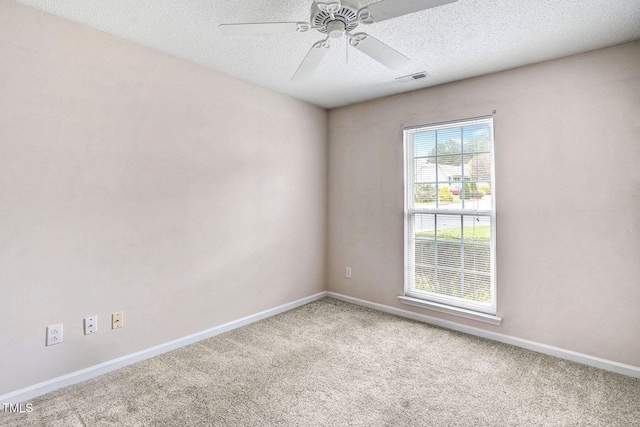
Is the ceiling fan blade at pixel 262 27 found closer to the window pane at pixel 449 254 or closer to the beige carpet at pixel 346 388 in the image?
the beige carpet at pixel 346 388

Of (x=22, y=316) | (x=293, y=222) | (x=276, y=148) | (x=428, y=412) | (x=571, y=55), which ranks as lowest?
(x=428, y=412)

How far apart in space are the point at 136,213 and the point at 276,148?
1568 mm

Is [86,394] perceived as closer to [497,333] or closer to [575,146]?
[497,333]

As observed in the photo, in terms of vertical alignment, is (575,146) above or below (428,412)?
above

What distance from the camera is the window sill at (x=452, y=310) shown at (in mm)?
2883

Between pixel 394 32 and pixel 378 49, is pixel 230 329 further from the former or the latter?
pixel 394 32

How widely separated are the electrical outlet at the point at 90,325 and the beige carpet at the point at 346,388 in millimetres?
324

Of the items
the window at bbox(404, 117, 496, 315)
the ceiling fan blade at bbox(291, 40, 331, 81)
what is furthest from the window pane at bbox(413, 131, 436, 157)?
the ceiling fan blade at bbox(291, 40, 331, 81)

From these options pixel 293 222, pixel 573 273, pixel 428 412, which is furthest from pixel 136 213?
pixel 573 273

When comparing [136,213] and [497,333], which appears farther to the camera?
[497,333]

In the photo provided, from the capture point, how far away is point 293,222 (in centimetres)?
374

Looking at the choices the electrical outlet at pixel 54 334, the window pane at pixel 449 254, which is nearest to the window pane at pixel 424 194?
the window pane at pixel 449 254

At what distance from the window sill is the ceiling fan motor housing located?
259cm

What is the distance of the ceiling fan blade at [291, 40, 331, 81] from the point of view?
1.84 meters
